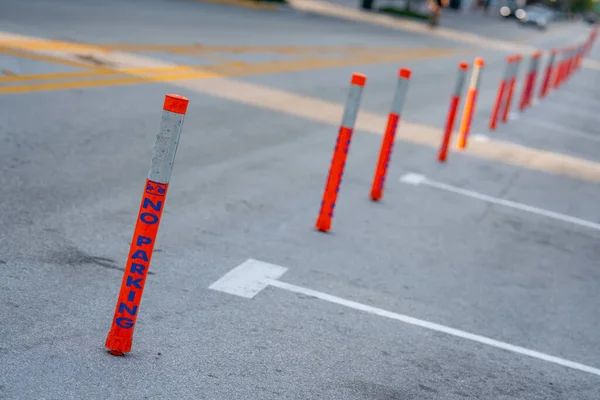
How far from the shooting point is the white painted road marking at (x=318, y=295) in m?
6.19

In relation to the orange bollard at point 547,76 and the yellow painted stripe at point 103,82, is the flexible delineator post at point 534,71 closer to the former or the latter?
the orange bollard at point 547,76

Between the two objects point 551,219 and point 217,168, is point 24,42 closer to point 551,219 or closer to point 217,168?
point 217,168

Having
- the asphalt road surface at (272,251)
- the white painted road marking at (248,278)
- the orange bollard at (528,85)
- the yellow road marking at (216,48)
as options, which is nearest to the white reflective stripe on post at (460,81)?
the asphalt road surface at (272,251)

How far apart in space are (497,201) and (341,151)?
3768 millimetres

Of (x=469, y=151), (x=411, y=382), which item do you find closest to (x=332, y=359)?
(x=411, y=382)

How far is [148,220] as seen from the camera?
4.75 meters

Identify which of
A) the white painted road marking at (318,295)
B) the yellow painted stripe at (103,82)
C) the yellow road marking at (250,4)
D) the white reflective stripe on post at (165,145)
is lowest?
the yellow painted stripe at (103,82)

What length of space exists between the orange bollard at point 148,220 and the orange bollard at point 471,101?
8.85m

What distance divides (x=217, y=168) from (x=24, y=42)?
25.3 ft

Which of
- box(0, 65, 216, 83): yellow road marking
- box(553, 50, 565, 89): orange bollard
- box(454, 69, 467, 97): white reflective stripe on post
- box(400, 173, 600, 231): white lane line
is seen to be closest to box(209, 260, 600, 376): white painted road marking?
box(400, 173, 600, 231): white lane line

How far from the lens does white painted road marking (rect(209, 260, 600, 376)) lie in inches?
244

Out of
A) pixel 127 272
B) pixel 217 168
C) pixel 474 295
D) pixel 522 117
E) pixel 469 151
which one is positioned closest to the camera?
pixel 127 272

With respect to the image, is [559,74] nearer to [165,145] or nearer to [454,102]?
[454,102]

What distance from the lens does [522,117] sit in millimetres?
21531
